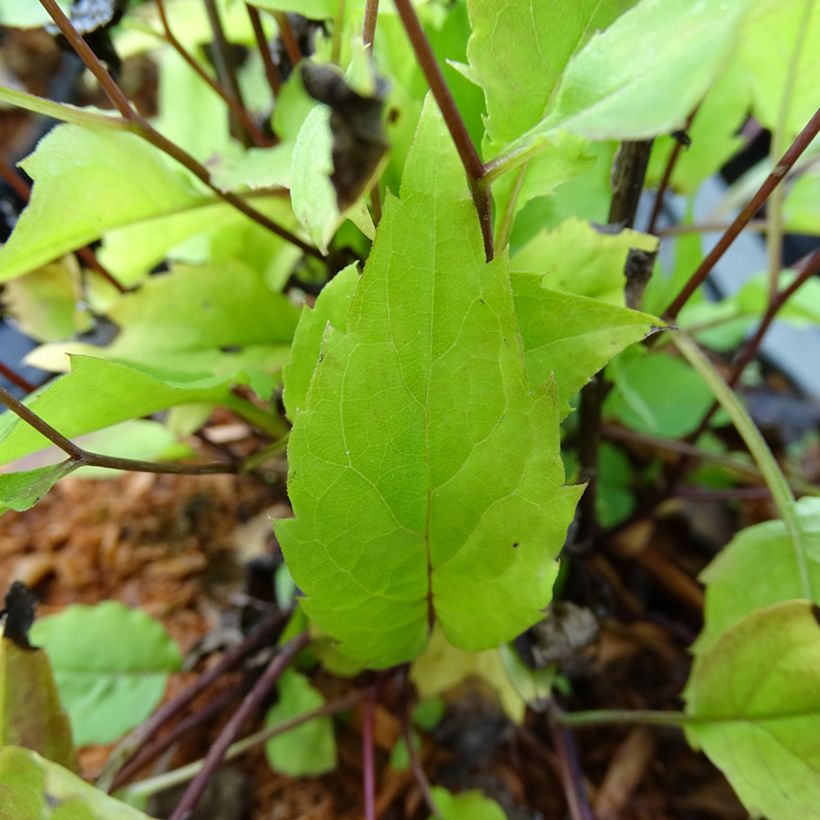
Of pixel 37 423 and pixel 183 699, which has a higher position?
pixel 37 423

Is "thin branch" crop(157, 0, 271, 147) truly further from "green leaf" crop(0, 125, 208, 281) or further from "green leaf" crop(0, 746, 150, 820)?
"green leaf" crop(0, 746, 150, 820)

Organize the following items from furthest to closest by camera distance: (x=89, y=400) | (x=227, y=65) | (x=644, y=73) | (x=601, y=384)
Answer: (x=227, y=65) → (x=601, y=384) → (x=89, y=400) → (x=644, y=73)

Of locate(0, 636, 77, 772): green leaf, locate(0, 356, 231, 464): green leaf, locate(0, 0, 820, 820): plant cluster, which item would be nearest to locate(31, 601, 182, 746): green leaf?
locate(0, 0, 820, 820): plant cluster

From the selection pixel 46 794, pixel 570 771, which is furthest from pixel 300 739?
pixel 46 794

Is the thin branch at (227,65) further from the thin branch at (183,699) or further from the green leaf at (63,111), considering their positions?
the thin branch at (183,699)

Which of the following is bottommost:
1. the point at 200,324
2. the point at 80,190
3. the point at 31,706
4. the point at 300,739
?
the point at 300,739

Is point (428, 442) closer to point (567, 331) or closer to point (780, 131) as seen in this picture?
point (567, 331)

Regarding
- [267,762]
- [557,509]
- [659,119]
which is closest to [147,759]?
[267,762]

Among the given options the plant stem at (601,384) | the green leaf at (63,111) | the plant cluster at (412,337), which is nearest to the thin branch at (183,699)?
the plant cluster at (412,337)
